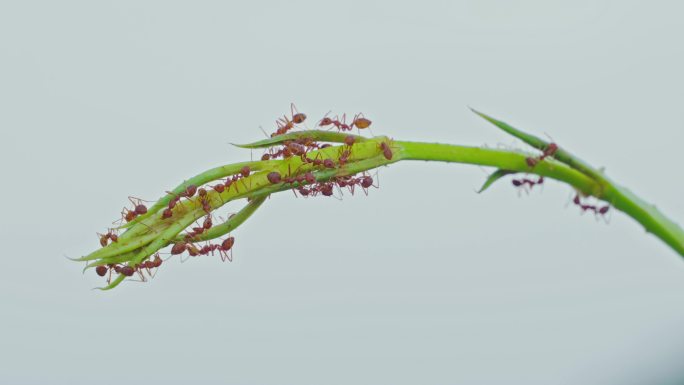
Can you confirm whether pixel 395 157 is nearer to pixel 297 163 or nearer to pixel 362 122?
pixel 297 163

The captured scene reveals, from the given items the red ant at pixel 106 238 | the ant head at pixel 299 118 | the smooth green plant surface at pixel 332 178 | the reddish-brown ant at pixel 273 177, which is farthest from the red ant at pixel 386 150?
the ant head at pixel 299 118

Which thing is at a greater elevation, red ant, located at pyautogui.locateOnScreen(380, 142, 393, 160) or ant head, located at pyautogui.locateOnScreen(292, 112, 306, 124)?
ant head, located at pyautogui.locateOnScreen(292, 112, 306, 124)

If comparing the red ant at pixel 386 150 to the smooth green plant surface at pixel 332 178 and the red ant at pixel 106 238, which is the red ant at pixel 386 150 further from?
the red ant at pixel 106 238

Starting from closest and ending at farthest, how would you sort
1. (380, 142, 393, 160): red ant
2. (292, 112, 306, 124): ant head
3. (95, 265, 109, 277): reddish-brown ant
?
(380, 142, 393, 160): red ant, (95, 265, 109, 277): reddish-brown ant, (292, 112, 306, 124): ant head

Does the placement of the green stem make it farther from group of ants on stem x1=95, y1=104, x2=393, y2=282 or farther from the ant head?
the ant head

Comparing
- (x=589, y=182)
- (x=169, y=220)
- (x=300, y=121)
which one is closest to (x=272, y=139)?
(x=169, y=220)

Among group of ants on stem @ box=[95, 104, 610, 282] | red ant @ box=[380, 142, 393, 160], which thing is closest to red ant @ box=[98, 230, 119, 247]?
group of ants on stem @ box=[95, 104, 610, 282]

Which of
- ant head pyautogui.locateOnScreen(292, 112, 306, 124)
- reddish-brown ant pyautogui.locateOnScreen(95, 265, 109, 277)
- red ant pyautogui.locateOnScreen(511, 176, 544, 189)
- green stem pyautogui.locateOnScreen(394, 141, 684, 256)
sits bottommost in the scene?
reddish-brown ant pyautogui.locateOnScreen(95, 265, 109, 277)

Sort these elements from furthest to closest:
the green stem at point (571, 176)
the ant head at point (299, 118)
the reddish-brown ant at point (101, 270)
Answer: the ant head at point (299, 118) < the reddish-brown ant at point (101, 270) < the green stem at point (571, 176)

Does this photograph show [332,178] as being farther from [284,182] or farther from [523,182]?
[523,182]
